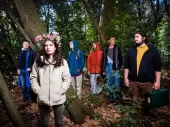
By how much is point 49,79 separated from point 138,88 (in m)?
2.55

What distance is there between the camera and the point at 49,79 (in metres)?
4.19

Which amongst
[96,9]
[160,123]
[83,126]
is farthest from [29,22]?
[96,9]

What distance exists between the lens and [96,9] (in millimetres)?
16672

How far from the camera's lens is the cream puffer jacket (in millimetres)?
4152

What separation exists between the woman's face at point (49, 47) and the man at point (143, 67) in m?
2.19

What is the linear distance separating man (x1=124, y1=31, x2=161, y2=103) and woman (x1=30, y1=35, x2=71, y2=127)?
6.70 ft

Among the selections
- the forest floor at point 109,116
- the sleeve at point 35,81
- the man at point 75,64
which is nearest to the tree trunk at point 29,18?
the sleeve at point 35,81

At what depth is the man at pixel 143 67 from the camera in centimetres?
552

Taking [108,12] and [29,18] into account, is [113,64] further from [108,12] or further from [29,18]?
[108,12]

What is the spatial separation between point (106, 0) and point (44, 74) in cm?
725

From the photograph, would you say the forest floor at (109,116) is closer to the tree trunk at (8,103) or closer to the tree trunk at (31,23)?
the tree trunk at (31,23)

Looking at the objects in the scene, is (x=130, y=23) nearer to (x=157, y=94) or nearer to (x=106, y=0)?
(x=106, y=0)

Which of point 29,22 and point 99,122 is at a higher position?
point 29,22

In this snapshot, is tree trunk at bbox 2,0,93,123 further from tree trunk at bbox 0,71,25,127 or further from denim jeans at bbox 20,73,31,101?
denim jeans at bbox 20,73,31,101
